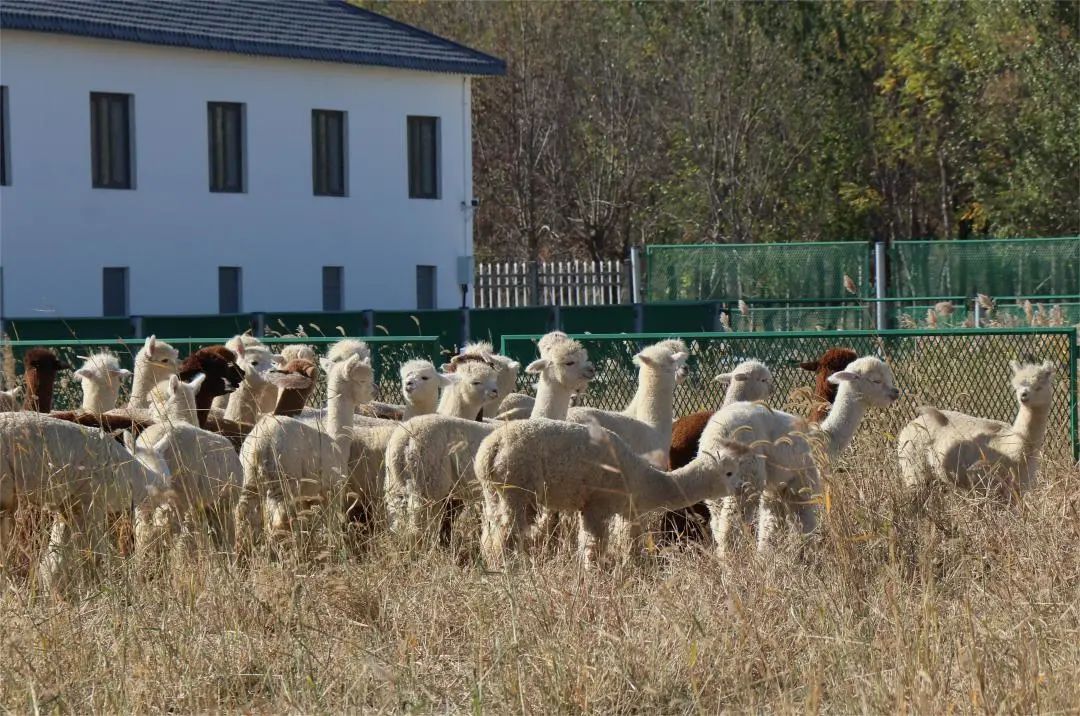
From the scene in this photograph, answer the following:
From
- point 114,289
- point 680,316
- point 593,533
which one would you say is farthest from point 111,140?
point 593,533

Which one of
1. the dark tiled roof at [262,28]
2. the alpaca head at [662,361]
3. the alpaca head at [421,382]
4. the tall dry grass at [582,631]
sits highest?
the dark tiled roof at [262,28]

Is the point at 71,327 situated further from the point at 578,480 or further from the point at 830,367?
the point at 578,480

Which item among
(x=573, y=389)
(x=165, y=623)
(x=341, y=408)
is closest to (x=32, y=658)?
(x=165, y=623)

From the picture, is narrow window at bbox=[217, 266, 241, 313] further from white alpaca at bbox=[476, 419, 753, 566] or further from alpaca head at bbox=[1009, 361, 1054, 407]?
white alpaca at bbox=[476, 419, 753, 566]

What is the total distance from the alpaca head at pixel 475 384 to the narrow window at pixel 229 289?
73.8ft

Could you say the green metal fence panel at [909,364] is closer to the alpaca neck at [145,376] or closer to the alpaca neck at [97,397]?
the alpaca neck at [145,376]

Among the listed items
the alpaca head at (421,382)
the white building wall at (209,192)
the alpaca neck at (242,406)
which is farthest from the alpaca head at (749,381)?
the white building wall at (209,192)

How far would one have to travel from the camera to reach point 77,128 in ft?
94.8

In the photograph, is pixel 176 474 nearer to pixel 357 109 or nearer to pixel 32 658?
pixel 32 658

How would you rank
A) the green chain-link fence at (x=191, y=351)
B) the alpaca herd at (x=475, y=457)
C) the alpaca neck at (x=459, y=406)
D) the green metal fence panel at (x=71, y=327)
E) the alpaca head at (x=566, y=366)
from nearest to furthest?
the alpaca herd at (x=475, y=457) < the alpaca head at (x=566, y=366) < the alpaca neck at (x=459, y=406) < the green chain-link fence at (x=191, y=351) < the green metal fence panel at (x=71, y=327)

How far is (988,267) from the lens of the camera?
91.2ft

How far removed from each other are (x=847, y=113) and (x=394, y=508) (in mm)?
35155

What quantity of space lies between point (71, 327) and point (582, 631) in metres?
10.4

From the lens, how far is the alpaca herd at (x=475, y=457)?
24.5 feet
